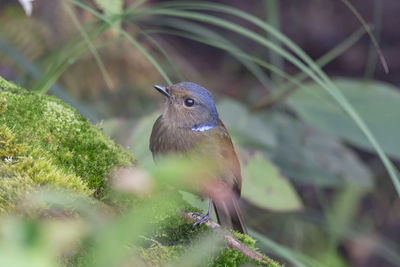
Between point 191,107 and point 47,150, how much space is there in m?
1.17

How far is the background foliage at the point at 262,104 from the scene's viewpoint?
235 cm

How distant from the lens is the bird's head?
2.68 m

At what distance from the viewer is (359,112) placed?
3.59 meters

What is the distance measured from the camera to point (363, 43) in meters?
6.59

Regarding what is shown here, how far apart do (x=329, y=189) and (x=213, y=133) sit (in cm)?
403

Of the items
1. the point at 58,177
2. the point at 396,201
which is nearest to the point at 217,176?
the point at 58,177

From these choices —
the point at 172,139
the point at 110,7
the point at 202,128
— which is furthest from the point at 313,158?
the point at 110,7

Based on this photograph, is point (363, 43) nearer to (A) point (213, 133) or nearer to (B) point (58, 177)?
(A) point (213, 133)

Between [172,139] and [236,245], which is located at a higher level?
[172,139]

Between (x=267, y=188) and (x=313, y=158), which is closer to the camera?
(x=267, y=188)

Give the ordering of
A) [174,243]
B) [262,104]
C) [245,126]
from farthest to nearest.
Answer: [262,104]
[245,126]
[174,243]

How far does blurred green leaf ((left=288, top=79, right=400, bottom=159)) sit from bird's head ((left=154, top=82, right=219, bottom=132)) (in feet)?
3.24

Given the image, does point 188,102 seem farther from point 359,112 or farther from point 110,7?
point 359,112

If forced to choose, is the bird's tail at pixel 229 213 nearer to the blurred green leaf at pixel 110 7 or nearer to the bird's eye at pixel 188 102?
the bird's eye at pixel 188 102
